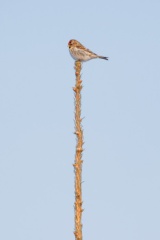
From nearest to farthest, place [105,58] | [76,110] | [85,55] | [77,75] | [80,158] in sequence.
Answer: [80,158] → [76,110] → [77,75] → [85,55] → [105,58]

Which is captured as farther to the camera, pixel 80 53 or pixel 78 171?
pixel 80 53

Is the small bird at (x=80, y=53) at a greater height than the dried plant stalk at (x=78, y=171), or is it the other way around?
the small bird at (x=80, y=53)

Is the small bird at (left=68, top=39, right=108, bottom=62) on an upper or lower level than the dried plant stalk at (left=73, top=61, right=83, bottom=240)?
upper

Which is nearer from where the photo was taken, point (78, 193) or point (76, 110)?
point (78, 193)

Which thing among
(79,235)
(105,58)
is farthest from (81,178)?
(105,58)

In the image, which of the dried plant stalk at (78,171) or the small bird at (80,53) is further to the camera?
the small bird at (80,53)

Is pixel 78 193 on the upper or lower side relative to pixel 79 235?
upper

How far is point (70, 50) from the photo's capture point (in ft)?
48.2

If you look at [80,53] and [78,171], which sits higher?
[80,53]

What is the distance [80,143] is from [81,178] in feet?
1.41

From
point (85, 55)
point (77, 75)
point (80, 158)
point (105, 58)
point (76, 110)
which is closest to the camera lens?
point (80, 158)

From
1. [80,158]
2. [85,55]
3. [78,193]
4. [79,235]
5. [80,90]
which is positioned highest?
[85,55]

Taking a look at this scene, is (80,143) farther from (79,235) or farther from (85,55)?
(85,55)

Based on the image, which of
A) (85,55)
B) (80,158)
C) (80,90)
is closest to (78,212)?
(80,158)
